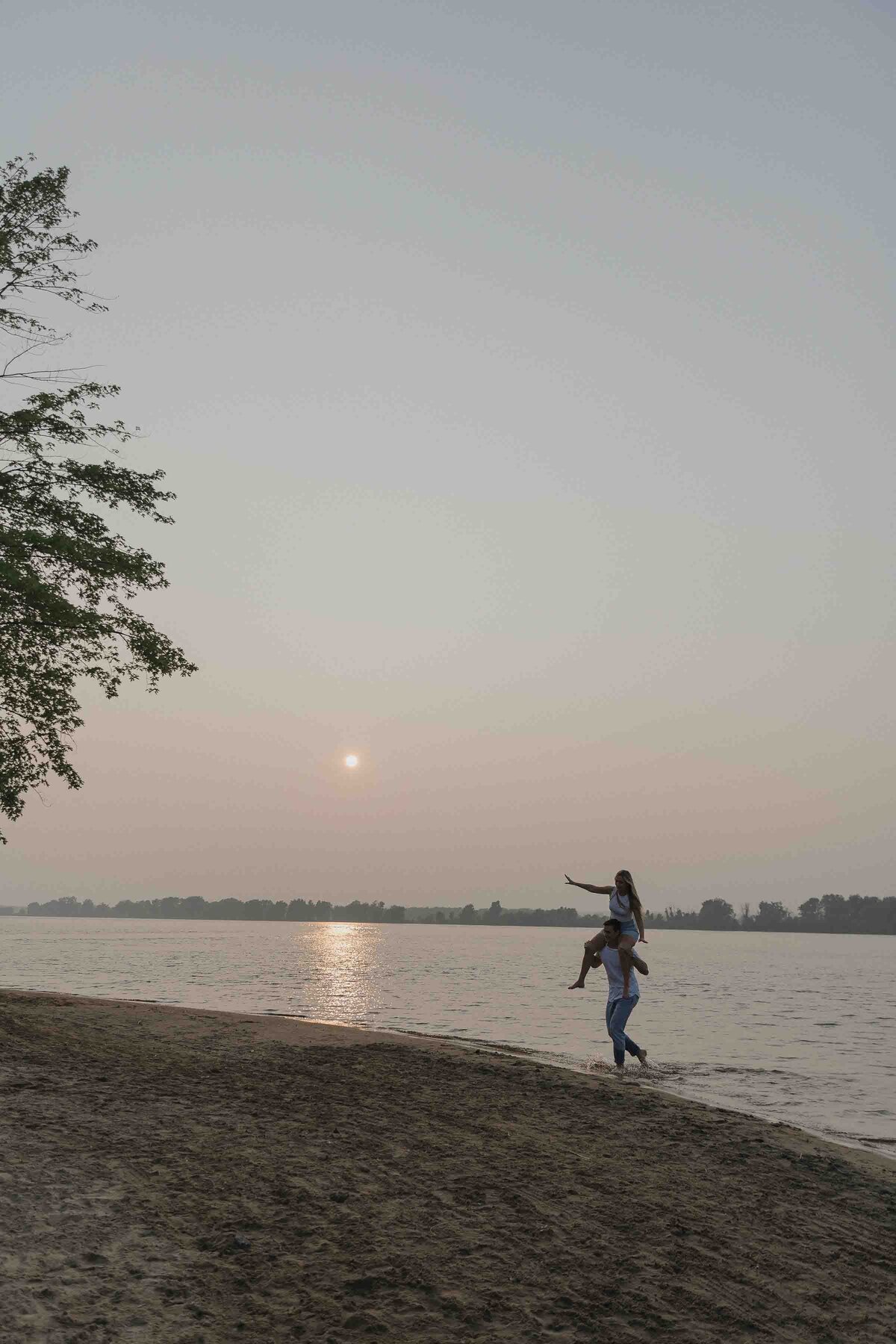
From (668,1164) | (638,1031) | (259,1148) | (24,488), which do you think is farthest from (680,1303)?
(638,1031)

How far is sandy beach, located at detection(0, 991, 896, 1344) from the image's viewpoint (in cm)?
517

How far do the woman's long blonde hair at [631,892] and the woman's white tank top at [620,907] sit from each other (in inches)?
2.2

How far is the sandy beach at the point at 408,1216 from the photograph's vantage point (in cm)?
517

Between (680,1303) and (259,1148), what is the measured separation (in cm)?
380

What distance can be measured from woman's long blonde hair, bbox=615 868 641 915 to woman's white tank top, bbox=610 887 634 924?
0.06 metres

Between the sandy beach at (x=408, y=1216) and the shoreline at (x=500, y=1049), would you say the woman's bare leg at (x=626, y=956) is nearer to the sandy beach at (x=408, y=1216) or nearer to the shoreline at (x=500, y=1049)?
the shoreline at (x=500, y=1049)

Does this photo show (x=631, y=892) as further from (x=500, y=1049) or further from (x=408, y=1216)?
(x=408, y=1216)

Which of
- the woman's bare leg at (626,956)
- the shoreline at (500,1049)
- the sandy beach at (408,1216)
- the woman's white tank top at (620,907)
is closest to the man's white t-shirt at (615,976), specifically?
the woman's bare leg at (626,956)

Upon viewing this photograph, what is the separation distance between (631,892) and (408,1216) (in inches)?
341

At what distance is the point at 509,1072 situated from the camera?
512 inches

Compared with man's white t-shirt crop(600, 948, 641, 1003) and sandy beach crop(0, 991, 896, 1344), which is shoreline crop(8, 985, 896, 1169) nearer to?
sandy beach crop(0, 991, 896, 1344)

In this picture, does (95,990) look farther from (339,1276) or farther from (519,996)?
(339,1276)

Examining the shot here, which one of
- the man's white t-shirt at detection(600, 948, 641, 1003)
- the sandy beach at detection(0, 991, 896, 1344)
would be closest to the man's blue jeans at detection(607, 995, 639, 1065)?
the man's white t-shirt at detection(600, 948, 641, 1003)

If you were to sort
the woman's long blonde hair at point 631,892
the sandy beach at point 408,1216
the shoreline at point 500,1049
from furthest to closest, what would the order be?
the woman's long blonde hair at point 631,892
the shoreline at point 500,1049
the sandy beach at point 408,1216
